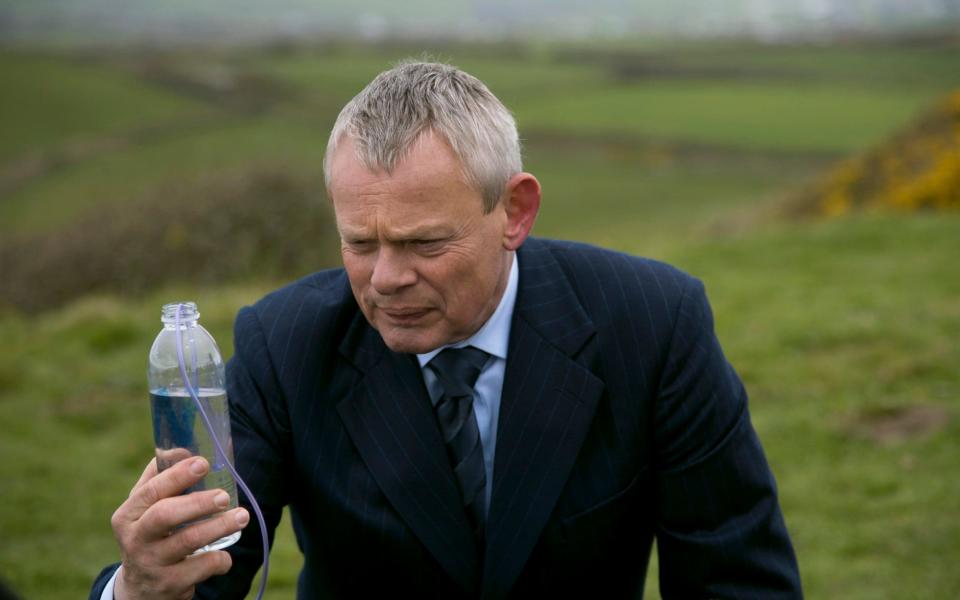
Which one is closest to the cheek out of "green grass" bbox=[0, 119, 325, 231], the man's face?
the man's face

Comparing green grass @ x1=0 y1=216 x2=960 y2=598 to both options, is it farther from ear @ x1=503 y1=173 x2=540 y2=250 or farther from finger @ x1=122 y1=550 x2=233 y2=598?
finger @ x1=122 y1=550 x2=233 y2=598

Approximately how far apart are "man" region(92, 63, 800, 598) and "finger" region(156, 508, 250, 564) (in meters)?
0.52

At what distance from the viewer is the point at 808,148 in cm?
3603

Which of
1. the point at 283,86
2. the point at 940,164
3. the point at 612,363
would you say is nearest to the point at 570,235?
the point at 940,164

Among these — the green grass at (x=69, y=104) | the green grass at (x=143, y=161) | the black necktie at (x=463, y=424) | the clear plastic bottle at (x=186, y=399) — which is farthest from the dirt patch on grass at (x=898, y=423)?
the green grass at (x=69, y=104)

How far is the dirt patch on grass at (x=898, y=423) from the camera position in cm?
689

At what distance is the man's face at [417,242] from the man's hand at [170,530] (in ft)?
2.15

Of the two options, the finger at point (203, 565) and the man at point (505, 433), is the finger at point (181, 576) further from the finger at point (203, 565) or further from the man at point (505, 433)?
the man at point (505, 433)

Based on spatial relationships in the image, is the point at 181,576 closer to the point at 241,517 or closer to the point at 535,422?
the point at 241,517

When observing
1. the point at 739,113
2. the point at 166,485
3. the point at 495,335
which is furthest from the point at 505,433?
the point at 739,113

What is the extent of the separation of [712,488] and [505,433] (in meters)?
0.60

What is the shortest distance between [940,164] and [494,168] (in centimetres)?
1302

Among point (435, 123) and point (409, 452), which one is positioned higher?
point (435, 123)

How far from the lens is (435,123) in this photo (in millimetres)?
2605
